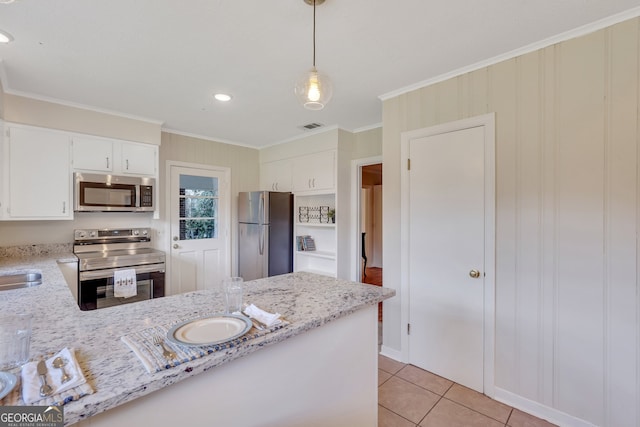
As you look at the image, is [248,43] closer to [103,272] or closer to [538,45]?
[538,45]

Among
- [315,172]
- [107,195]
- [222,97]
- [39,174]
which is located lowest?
[107,195]

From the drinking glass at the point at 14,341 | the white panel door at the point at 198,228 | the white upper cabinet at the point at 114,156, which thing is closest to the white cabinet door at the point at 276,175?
the white panel door at the point at 198,228

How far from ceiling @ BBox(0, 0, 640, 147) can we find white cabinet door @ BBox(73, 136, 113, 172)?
0.39 meters

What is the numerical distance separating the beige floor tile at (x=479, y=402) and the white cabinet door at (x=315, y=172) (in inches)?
94.4

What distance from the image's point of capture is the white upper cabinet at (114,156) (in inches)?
118

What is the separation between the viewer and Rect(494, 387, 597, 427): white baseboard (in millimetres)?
1846

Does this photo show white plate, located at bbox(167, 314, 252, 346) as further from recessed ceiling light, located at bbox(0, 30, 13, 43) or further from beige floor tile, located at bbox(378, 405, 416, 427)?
recessed ceiling light, located at bbox(0, 30, 13, 43)

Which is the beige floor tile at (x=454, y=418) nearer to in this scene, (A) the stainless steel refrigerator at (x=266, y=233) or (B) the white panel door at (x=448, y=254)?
(B) the white panel door at (x=448, y=254)

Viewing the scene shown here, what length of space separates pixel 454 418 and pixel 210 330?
1.84 metres

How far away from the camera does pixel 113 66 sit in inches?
88.0

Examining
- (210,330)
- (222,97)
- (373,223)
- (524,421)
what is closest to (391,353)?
(524,421)

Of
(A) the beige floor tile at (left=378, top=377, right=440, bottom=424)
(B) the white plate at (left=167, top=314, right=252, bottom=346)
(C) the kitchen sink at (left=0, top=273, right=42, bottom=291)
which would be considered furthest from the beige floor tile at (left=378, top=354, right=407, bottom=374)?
(C) the kitchen sink at (left=0, top=273, right=42, bottom=291)

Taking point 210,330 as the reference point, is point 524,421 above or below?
below

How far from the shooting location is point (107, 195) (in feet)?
10.3
